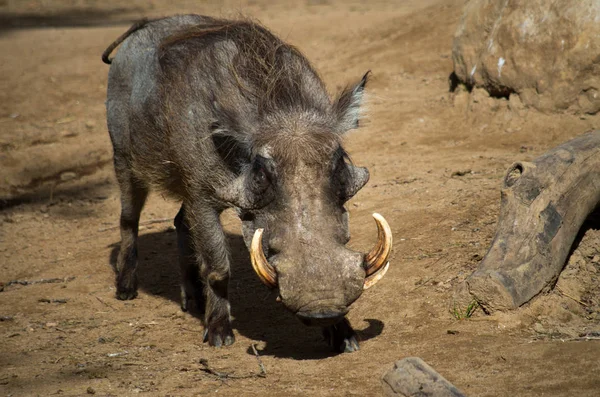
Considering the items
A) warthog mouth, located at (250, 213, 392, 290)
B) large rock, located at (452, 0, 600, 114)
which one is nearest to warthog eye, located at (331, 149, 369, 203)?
warthog mouth, located at (250, 213, 392, 290)

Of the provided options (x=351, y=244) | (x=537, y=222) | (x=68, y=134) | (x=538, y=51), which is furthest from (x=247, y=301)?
(x=68, y=134)

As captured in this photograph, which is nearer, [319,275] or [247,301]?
[319,275]

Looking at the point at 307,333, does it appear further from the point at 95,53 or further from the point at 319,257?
the point at 95,53

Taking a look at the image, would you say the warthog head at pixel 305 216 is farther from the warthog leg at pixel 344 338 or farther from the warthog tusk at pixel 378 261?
the warthog leg at pixel 344 338

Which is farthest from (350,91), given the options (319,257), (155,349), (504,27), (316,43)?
(316,43)

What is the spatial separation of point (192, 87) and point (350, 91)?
91cm

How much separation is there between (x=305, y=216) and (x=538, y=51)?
3854 millimetres

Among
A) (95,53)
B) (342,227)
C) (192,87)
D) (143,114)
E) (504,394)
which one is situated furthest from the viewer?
(95,53)

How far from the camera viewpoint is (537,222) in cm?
397

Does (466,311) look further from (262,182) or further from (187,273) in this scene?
(187,273)

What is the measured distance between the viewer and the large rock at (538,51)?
632cm

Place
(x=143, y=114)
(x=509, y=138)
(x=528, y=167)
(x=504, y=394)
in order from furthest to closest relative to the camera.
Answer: (x=509, y=138) → (x=143, y=114) → (x=528, y=167) → (x=504, y=394)

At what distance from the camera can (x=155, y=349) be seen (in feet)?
14.0

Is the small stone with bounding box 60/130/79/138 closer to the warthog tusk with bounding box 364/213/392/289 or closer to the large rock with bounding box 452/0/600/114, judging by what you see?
the large rock with bounding box 452/0/600/114
